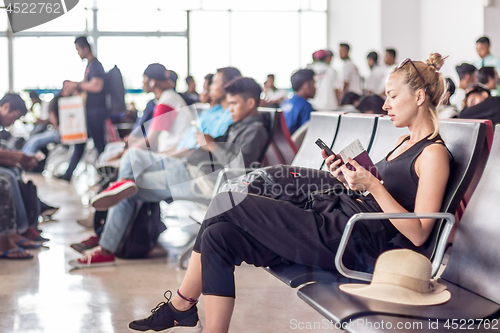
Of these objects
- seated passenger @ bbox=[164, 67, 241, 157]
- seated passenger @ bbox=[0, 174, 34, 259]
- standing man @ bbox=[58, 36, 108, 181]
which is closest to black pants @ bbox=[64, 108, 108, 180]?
standing man @ bbox=[58, 36, 108, 181]

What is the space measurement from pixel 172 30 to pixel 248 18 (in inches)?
66.4

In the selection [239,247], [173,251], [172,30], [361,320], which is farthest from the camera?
[172,30]

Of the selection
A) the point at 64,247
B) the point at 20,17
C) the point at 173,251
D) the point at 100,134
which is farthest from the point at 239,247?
the point at 100,134

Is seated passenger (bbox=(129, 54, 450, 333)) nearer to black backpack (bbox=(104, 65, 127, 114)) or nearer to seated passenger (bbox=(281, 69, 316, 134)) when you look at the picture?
seated passenger (bbox=(281, 69, 316, 134))

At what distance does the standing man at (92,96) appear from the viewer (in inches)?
224

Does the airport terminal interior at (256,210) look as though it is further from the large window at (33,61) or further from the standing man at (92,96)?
the large window at (33,61)

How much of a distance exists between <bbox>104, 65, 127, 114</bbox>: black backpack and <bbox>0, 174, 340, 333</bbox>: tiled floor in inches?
98.2

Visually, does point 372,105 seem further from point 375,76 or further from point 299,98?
point 375,76

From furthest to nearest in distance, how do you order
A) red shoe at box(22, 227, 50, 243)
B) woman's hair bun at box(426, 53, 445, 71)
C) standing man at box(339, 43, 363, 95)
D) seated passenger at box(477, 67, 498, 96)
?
1. standing man at box(339, 43, 363, 95)
2. seated passenger at box(477, 67, 498, 96)
3. red shoe at box(22, 227, 50, 243)
4. woman's hair bun at box(426, 53, 445, 71)

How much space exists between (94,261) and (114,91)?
3112 millimetres

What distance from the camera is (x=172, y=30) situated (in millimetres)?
12469

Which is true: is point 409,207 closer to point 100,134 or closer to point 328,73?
point 100,134

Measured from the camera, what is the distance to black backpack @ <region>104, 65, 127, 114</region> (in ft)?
19.5

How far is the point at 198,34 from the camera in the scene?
1259 centimetres
